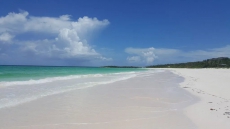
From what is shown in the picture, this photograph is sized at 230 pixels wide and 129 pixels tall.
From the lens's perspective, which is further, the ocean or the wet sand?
the ocean

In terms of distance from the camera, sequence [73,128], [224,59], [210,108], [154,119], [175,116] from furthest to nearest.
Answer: [224,59]
[210,108]
[175,116]
[154,119]
[73,128]

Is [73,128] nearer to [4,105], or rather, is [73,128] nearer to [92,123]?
[92,123]

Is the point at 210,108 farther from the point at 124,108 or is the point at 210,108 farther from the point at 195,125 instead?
the point at 124,108

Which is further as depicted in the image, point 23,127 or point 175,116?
point 175,116

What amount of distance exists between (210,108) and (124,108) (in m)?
3.41

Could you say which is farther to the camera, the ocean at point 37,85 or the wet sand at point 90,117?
the ocean at point 37,85

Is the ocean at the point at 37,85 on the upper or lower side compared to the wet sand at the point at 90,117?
upper

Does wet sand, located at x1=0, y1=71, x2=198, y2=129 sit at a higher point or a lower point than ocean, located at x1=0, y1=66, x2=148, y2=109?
lower

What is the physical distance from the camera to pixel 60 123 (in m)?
6.07

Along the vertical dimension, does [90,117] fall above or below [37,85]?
below

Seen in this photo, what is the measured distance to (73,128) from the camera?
566 centimetres

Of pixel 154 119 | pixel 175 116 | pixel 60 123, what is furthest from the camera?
pixel 175 116

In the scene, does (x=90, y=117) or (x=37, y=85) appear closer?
(x=90, y=117)

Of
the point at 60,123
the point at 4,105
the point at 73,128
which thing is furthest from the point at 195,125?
the point at 4,105
